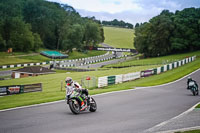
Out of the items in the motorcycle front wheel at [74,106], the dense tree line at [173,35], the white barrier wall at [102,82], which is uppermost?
the dense tree line at [173,35]

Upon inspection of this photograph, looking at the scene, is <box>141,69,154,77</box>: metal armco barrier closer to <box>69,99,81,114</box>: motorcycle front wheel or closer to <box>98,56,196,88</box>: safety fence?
<box>98,56,196,88</box>: safety fence

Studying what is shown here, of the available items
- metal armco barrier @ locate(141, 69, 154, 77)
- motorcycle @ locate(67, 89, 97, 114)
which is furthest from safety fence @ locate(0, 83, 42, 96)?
metal armco barrier @ locate(141, 69, 154, 77)

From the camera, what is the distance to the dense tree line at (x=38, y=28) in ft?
310

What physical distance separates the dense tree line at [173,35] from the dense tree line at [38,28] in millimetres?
33544

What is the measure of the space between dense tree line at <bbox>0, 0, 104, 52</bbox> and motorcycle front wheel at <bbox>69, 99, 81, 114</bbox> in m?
80.1

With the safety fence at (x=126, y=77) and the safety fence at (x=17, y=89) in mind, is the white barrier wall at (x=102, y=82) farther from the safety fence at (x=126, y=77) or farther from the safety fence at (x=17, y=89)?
the safety fence at (x=17, y=89)

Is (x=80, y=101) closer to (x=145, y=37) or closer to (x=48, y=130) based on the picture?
(x=48, y=130)

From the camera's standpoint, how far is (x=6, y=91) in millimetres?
28375

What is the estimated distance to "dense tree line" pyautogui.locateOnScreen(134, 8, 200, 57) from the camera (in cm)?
9188

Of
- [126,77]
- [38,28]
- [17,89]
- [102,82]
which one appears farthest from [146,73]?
[38,28]

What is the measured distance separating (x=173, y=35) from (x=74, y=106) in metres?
86.2

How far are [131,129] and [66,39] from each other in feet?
350

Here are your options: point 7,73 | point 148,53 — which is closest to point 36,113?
point 7,73

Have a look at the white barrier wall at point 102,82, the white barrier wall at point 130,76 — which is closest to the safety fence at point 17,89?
the white barrier wall at point 102,82
